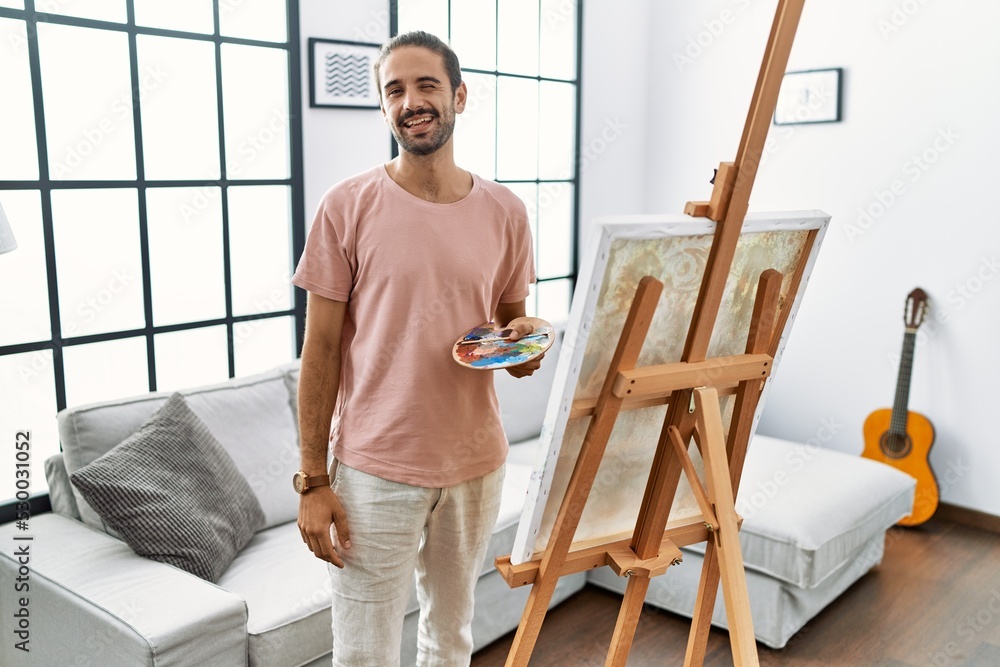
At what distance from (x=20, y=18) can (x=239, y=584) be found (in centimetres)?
160

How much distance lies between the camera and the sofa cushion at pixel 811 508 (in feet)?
8.71

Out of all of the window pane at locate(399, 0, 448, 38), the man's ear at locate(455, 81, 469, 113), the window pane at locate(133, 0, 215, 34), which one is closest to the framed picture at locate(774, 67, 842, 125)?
the window pane at locate(399, 0, 448, 38)

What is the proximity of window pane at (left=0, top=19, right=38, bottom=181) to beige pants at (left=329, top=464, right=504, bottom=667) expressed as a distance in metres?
1.48

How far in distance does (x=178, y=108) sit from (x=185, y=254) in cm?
45

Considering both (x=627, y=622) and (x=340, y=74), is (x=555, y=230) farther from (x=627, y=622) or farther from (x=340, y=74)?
(x=627, y=622)

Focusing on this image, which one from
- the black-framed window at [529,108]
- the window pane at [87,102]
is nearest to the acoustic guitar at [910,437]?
the black-framed window at [529,108]

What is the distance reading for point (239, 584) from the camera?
2.22m

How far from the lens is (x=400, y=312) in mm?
1523

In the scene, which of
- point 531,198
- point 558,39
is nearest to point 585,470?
point 531,198

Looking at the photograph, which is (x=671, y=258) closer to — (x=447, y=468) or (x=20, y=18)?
(x=447, y=468)

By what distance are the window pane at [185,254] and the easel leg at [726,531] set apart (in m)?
1.88

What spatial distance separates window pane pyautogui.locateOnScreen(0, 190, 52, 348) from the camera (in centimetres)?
240

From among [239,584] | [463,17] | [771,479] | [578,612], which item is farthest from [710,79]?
[239,584]

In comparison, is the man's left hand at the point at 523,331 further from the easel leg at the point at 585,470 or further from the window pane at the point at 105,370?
the window pane at the point at 105,370
